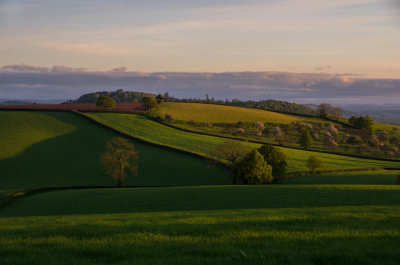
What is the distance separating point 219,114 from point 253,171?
8456cm

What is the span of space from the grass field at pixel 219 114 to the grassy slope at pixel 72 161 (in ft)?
129

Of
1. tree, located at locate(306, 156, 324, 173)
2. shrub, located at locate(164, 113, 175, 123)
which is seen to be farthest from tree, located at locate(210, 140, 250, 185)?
shrub, located at locate(164, 113, 175, 123)

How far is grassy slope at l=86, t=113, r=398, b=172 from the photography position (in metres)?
76.9

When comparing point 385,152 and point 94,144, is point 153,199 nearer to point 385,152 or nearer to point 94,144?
point 94,144

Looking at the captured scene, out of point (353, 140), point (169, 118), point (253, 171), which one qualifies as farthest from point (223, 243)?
point (353, 140)

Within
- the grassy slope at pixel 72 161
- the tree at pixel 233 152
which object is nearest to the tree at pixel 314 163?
the tree at pixel 233 152

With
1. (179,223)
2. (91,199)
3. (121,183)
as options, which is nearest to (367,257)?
(179,223)

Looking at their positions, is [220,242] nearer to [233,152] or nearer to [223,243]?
[223,243]

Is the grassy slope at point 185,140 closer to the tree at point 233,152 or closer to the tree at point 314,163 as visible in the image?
the tree at point 314,163

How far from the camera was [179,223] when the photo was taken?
524 inches

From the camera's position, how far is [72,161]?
72938mm

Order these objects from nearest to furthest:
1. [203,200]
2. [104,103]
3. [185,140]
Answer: [203,200] → [185,140] → [104,103]

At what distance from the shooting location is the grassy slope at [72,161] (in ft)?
204

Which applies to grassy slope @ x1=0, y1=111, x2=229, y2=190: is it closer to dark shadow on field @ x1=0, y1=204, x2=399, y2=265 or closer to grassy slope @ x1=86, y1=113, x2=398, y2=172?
grassy slope @ x1=86, y1=113, x2=398, y2=172
